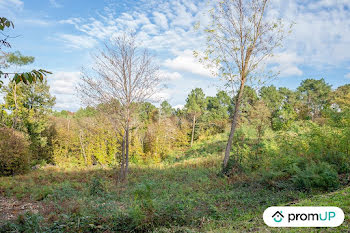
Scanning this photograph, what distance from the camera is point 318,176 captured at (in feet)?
18.5

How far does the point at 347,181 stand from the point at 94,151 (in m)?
19.0

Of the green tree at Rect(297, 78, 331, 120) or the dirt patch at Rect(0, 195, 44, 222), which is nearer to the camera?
the dirt patch at Rect(0, 195, 44, 222)

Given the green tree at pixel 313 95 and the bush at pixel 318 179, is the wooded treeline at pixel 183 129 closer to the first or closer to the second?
the green tree at pixel 313 95

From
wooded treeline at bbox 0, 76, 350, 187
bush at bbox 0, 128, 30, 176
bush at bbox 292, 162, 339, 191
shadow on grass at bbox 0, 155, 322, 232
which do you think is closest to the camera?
shadow on grass at bbox 0, 155, 322, 232

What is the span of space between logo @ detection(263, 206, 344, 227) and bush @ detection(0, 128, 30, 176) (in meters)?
16.2

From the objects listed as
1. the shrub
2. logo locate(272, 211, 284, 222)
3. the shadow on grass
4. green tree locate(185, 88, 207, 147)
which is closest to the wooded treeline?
green tree locate(185, 88, 207, 147)

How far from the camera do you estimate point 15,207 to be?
6980 mm

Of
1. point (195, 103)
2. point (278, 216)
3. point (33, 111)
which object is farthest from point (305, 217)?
point (195, 103)

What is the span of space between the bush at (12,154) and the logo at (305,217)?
1621 cm

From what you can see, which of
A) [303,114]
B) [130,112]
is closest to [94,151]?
[130,112]

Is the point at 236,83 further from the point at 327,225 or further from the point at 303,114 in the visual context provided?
the point at 303,114

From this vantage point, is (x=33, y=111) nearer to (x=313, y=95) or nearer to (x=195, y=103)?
(x=195, y=103)

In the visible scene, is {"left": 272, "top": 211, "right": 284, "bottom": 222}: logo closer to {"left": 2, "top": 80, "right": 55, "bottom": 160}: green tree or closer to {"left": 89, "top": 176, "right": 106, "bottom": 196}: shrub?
{"left": 89, "top": 176, "right": 106, "bottom": 196}: shrub

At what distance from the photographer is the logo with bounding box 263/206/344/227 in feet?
10.7
